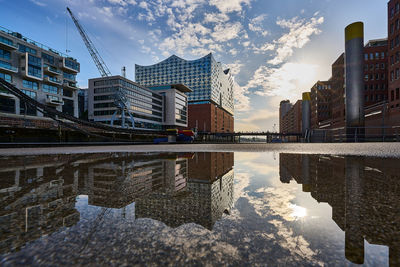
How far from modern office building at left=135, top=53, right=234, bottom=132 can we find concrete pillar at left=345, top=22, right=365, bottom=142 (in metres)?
99.5

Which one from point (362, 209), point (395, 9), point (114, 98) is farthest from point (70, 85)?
point (395, 9)

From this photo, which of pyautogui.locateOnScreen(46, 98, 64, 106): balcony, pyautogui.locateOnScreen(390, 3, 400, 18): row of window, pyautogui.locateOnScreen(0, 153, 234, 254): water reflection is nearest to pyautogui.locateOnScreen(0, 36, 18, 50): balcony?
pyautogui.locateOnScreen(46, 98, 64, 106): balcony

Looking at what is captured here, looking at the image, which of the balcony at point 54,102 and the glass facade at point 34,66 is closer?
the glass facade at point 34,66

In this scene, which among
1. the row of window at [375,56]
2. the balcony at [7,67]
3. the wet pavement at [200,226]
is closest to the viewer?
the wet pavement at [200,226]

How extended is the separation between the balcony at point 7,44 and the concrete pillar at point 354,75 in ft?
232

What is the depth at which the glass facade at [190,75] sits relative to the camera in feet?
445

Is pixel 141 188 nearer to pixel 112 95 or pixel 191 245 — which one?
pixel 191 245

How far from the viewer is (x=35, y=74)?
51.9 metres

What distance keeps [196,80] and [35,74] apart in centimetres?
9772

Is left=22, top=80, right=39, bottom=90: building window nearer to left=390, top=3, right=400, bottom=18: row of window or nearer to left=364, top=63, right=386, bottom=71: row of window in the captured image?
left=390, top=3, right=400, bottom=18: row of window

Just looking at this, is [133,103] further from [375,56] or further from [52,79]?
[375,56]

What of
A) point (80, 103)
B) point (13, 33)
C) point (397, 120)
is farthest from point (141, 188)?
point (80, 103)

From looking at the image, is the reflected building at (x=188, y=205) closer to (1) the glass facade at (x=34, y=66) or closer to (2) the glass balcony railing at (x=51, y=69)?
(1) the glass facade at (x=34, y=66)

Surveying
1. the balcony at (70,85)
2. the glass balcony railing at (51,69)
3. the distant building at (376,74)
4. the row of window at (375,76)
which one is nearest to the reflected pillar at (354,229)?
the glass balcony railing at (51,69)
